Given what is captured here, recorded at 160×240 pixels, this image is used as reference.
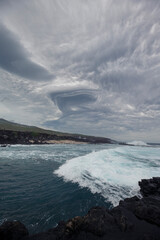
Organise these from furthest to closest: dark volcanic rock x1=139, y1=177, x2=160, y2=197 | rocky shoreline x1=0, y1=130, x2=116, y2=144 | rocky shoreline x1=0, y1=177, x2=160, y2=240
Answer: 1. rocky shoreline x1=0, y1=130, x2=116, y2=144
2. dark volcanic rock x1=139, y1=177, x2=160, y2=197
3. rocky shoreline x1=0, y1=177, x2=160, y2=240

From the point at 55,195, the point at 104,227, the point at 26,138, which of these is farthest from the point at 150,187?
the point at 26,138

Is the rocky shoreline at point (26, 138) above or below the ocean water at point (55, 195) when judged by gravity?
above

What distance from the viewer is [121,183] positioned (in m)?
9.60

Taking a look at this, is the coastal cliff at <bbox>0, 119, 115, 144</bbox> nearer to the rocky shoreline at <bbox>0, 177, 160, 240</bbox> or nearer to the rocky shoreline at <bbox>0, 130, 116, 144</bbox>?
the rocky shoreline at <bbox>0, 130, 116, 144</bbox>

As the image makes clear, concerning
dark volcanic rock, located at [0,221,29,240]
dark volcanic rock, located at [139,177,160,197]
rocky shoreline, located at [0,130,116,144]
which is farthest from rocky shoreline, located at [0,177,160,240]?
rocky shoreline, located at [0,130,116,144]

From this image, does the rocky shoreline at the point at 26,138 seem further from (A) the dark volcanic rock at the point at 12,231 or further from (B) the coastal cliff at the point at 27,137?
(A) the dark volcanic rock at the point at 12,231

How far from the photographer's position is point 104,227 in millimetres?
4098

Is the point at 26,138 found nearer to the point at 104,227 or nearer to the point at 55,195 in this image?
the point at 55,195

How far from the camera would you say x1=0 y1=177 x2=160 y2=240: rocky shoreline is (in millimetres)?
3799

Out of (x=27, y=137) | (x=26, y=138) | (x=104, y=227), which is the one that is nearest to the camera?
(x=104, y=227)

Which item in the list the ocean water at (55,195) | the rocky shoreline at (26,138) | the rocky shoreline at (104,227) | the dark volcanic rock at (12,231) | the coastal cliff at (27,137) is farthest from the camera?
the coastal cliff at (27,137)

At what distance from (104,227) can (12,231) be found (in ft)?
10.5

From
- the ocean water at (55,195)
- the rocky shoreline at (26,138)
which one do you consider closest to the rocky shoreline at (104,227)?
the ocean water at (55,195)

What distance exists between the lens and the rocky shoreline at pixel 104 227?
3.80 m
